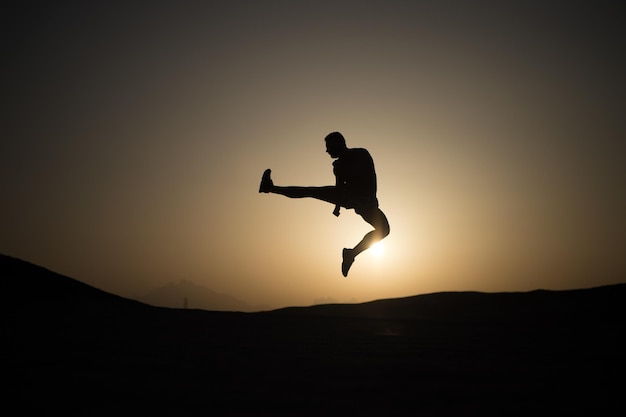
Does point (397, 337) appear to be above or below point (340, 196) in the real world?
below

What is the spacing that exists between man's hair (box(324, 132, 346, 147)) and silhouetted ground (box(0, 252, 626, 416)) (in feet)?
7.91

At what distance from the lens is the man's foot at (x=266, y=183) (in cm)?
721

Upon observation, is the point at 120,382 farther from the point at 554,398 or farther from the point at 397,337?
the point at 397,337

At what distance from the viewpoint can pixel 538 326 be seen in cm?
799

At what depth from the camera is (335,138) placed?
6.71 m

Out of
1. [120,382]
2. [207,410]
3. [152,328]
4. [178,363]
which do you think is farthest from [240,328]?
[207,410]

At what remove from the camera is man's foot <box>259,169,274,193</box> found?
7.21 m

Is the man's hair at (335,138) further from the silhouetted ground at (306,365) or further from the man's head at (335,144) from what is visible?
the silhouetted ground at (306,365)

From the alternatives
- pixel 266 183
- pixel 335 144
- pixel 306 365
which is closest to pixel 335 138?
pixel 335 144

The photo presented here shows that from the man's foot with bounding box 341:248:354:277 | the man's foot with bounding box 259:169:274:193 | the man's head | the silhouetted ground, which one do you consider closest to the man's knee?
the man's foot with bounding box 341:248:354:277

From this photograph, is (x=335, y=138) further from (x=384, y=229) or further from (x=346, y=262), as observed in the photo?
(x=346, y=262)

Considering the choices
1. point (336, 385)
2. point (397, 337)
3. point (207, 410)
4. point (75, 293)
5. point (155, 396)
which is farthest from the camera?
point (75, 293)

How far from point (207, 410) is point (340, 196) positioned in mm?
3998

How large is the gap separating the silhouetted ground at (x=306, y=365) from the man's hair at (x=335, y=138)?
241 cm
